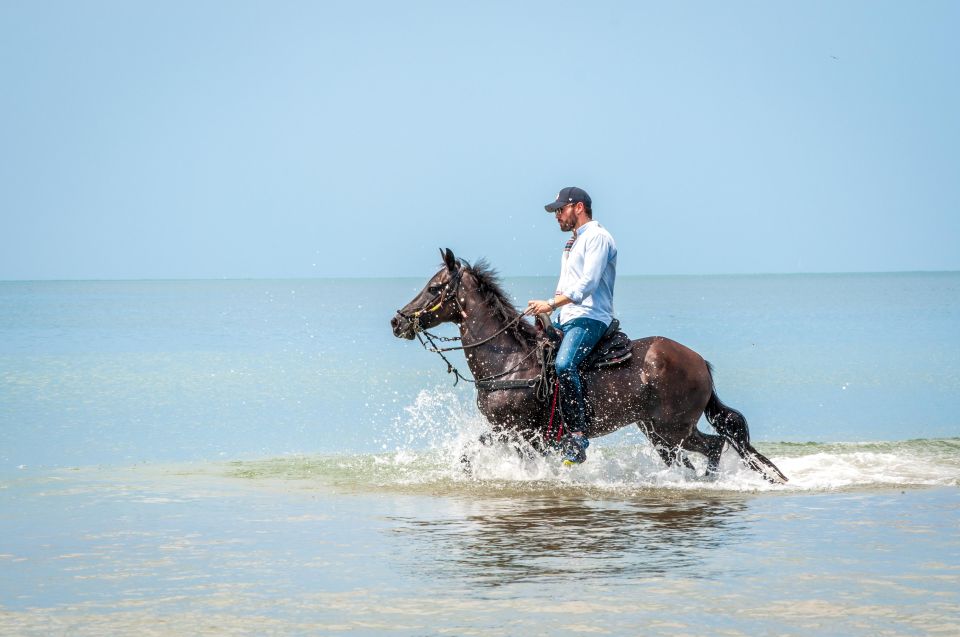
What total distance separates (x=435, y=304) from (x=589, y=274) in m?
1.51

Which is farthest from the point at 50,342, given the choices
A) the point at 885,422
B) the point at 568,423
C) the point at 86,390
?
the point at 568,423

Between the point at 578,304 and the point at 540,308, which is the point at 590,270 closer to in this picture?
the point at 578,304

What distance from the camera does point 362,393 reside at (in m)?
26.2

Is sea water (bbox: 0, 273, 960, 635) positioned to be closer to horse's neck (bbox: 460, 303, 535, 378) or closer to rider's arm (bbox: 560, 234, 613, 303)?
horse's neck (bbox: 460, 303, 535, 378)

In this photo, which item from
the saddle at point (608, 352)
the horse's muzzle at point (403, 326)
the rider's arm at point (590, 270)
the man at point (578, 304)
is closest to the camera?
the rider's arm at point (590, 270)

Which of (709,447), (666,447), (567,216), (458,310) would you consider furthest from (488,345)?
(709,447)

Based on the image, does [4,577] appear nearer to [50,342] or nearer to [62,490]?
[62,490]

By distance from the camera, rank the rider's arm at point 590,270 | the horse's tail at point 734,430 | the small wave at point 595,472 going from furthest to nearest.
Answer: the horse's tail at point 734,430
the small wave at point 595,472
the rider's arm at point 590,270

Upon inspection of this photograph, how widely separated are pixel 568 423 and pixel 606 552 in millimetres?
2690

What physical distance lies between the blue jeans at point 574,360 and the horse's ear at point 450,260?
3.87ft

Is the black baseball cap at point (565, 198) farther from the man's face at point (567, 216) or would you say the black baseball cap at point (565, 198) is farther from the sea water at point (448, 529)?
the sea water at point (448, 529)

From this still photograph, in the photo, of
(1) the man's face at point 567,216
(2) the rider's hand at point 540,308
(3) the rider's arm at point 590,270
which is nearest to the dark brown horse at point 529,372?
(2) the rider's hand at point 540,308

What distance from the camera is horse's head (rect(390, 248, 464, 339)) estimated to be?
471 inches

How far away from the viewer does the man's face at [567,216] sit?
11.7 meters
